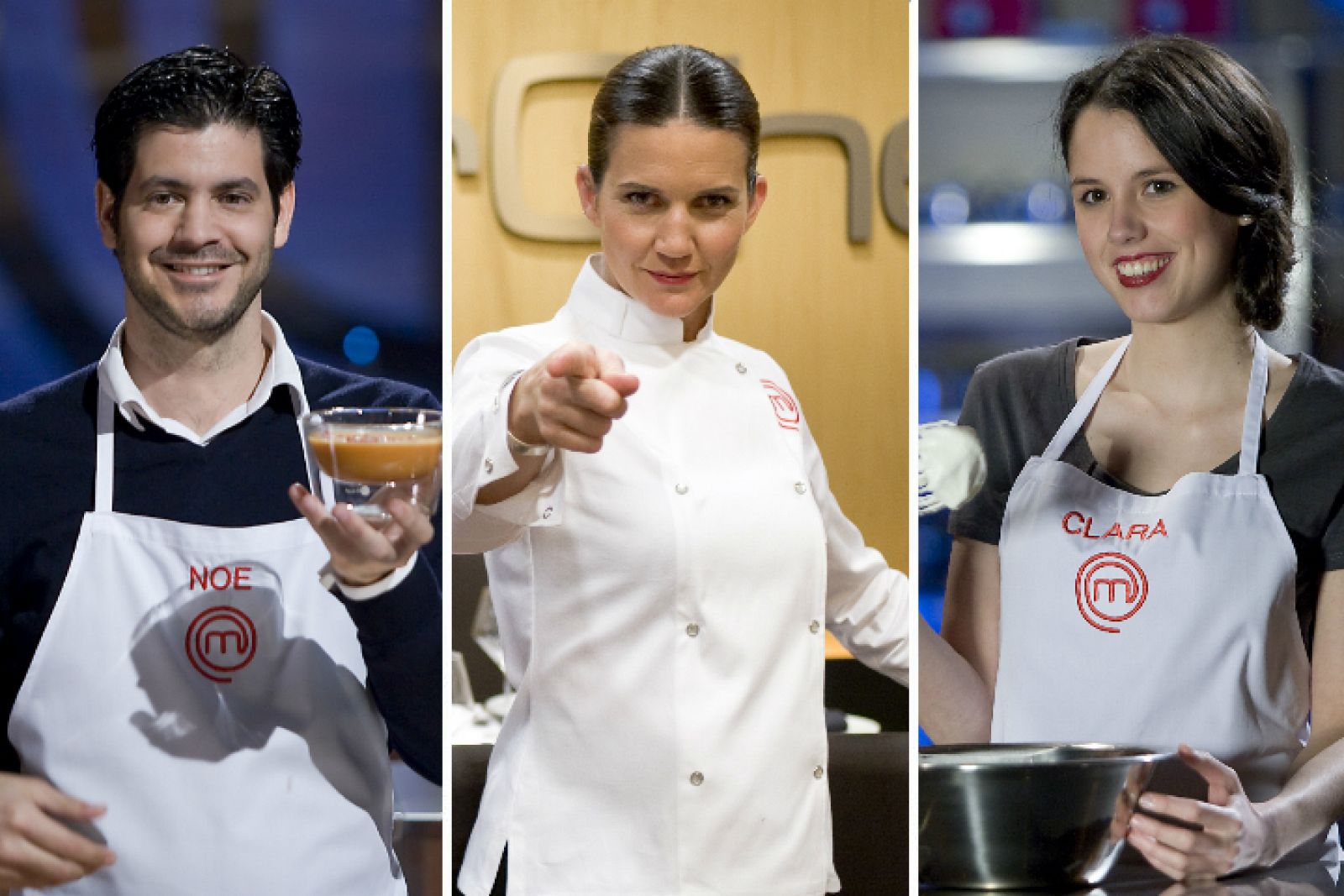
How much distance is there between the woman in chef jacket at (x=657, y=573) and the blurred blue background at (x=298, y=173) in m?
0.22

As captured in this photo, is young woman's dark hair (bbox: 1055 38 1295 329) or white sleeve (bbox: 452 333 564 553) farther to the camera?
young woman's dark hair (bbox: 1055 38 1295 329)

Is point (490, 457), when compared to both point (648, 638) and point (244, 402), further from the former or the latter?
point (244, 402)

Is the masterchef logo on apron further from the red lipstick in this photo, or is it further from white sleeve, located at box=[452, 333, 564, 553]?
the red lipstick

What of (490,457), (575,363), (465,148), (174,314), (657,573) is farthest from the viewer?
(465,148)

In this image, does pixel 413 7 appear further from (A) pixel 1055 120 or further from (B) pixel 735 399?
(A) pixel 1055 120

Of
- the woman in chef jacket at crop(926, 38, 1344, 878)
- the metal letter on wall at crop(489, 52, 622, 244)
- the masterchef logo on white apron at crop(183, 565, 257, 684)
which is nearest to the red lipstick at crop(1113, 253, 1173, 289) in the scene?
the woman in chef jacket at crop(926, 38, 1344, 878)

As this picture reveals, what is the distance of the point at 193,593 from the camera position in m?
1.95

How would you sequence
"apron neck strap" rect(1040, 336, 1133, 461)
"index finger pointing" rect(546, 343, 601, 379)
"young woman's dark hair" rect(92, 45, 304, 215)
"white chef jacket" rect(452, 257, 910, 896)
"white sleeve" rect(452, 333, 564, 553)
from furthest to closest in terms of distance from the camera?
"apron neck strap" rect(1040, 336, 1133, 461) → "young woman's dark hair" rect(92, 45, 304, 215) → "white chef jacket" rect(452, 257, 910, 896) → "white sleeve" rect(452, 333, 564, 553) → "index finger pointing" rect(546, 343, 601, 379)

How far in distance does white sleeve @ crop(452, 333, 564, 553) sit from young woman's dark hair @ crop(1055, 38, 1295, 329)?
895 mm

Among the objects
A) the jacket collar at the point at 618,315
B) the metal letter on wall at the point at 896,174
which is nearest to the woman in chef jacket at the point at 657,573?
the jacket collar at the point at 618,315

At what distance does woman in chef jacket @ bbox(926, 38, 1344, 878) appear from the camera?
6.61ft

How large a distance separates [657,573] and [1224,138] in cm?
101

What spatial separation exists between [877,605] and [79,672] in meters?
1.11

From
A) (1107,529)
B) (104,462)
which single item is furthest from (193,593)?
(1107,529)
